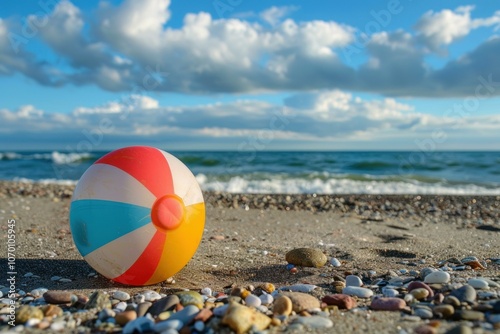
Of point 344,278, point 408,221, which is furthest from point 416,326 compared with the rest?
point 408,221

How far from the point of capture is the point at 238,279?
4.23 m

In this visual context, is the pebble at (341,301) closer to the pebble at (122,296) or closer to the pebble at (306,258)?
the pebble at (306,258)

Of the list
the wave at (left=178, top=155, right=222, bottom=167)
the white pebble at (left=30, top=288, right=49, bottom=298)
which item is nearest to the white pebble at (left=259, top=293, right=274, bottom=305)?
the white pebble at (left=30, top=288, right=49, bottom=298)

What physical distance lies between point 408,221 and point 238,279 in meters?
4.94

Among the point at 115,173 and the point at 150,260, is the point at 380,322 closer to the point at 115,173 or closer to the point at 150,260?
the point at 150,260

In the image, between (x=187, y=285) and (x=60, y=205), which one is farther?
(x=60, y=205)

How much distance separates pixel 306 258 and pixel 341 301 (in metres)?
1.33

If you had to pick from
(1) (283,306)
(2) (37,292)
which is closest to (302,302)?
(1) (283,306)

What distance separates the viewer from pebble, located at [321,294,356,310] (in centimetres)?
315

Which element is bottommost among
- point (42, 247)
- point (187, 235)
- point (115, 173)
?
point (42, 247)

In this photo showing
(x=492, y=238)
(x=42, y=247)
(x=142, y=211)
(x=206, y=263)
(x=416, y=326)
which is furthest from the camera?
(x=492, y=238)

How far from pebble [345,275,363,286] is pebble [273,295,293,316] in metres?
0.94

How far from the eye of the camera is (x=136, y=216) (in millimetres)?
3621

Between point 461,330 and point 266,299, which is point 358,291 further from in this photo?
point 461,330
